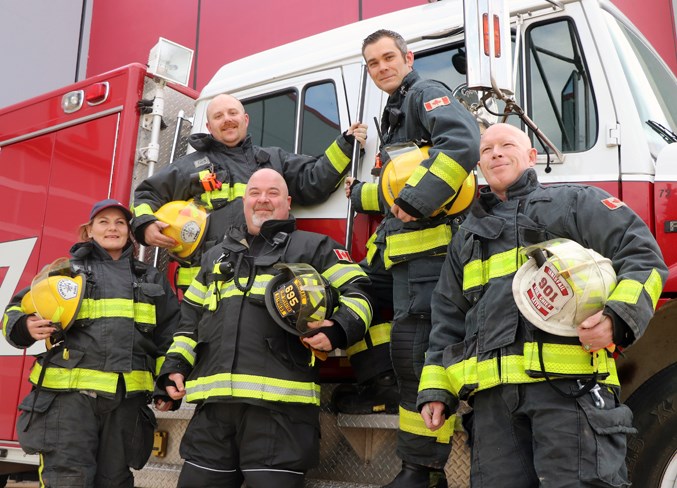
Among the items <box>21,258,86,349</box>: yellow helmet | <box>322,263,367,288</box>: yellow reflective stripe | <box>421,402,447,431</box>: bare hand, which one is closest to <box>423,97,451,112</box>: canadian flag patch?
<box>322,263,367,288</box>: yellow reflective stripe

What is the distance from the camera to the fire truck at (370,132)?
9.75 ft

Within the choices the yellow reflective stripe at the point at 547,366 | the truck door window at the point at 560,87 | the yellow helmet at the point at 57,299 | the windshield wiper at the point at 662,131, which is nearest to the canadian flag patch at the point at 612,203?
the yellow reflective stripe at the point at 547,366

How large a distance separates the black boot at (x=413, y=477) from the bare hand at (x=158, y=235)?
1.74m

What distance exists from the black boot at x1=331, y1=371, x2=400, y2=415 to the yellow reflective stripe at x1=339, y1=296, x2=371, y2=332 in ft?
0.94

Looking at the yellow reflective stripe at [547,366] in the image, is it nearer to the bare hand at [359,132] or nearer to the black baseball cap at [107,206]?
the bare hand at [359,132]

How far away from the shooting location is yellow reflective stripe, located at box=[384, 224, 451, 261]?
308 cm

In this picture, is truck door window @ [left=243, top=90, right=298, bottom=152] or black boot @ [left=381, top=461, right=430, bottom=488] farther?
truck door window @ [left=243, top=90, right=298, bottom=152]

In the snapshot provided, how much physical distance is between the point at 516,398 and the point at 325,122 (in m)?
2.15

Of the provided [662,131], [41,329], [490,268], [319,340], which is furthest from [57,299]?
[662,131]

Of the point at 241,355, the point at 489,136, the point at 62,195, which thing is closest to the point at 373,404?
the point at 241,355

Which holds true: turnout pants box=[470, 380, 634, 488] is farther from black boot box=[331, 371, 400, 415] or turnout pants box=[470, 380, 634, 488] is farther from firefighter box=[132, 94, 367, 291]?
firefighter box=[132, 94, 367, 291]


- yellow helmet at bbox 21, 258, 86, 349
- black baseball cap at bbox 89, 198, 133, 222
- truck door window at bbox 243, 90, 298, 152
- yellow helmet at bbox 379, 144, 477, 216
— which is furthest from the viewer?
truck door window at bbox 243, 90, 298, 152

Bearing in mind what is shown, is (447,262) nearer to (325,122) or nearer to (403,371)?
(403,371)

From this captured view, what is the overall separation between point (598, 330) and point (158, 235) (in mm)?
2471
